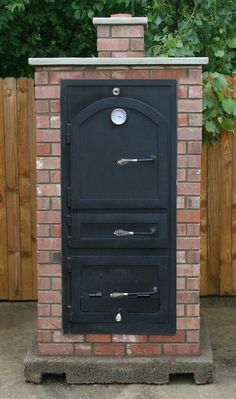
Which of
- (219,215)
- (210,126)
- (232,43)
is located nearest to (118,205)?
(210,126)

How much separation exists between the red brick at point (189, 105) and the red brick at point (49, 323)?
1.58 meters

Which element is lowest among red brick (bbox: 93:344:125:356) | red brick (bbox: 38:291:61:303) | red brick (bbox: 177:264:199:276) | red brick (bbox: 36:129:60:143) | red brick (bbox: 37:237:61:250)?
red brick (bbox: 93:344:125:356)

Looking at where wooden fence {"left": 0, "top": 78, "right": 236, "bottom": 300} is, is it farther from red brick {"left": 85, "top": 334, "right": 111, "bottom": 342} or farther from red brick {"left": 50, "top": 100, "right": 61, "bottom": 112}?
red brick {"left": 85, "top": 334, "right": 111, "bottom": 342}

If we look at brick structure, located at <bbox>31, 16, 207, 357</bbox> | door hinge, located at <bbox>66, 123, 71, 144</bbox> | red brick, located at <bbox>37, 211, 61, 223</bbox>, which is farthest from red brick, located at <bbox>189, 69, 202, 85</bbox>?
red brick, located at <bbox>37, 211, 61, 223</bbox>

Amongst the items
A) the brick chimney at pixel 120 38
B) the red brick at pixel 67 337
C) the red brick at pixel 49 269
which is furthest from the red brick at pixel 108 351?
the brick chimney at pixel 120 38

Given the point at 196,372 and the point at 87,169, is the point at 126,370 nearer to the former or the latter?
the point at 196,372

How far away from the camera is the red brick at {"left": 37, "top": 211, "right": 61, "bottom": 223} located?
162 inches

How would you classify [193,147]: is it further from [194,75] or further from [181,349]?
[181,349]

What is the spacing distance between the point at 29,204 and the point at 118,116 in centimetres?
189

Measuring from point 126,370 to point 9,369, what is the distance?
0.85 m

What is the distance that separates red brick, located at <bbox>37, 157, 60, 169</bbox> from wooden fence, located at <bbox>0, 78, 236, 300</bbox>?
150 cm

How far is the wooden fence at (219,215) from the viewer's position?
560cm

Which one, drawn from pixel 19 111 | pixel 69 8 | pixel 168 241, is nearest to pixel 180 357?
pixel 168 241

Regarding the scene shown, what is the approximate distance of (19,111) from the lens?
18.2 ft
